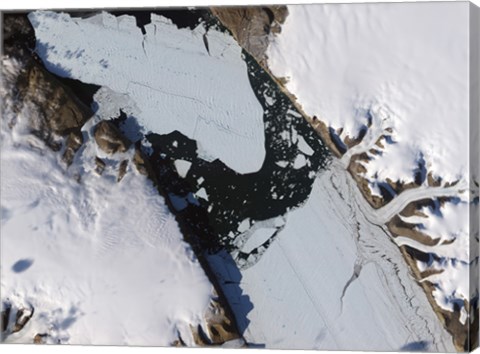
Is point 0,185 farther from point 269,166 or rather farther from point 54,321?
point 269,166

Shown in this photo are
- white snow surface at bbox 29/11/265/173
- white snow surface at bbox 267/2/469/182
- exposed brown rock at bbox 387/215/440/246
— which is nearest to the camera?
white snow surface at bbox 267/2/469/182

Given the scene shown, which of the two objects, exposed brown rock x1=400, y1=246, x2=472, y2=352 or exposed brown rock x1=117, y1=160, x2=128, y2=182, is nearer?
exposed brown rock x1=400, y1=246, x2=472, y2=352

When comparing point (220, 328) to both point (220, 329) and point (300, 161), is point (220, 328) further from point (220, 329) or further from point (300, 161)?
point (300, 161)

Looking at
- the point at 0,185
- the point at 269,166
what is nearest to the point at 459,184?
the point at 269,166

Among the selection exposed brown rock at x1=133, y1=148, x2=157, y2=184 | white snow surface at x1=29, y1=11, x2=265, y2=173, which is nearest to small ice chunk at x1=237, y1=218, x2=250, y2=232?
white snow surface at x1=29, y1=11, x2=265, y2=173

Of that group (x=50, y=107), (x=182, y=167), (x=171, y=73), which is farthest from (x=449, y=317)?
(x=50, y=107)

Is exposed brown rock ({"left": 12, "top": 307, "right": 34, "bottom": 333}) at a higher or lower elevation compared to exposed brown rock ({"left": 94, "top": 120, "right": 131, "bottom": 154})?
lower

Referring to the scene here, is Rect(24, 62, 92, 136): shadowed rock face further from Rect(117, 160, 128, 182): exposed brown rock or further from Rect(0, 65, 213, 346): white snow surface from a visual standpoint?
Rect(117, 160, 128, 182): exposed brown rock

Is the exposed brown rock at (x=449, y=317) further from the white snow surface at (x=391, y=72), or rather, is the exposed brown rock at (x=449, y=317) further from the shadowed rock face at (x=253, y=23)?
the shadowed rock face at (x=253, y=23)
